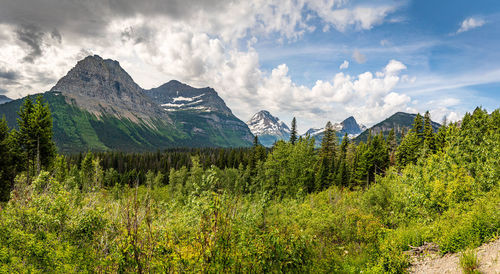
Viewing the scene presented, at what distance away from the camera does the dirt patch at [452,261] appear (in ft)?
20.7

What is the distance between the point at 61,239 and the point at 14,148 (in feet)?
97.1

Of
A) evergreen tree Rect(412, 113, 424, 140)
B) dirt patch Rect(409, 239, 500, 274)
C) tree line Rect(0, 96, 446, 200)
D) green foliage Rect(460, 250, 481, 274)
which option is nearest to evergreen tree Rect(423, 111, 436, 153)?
tree line Rect(0, 96, 446, 200)

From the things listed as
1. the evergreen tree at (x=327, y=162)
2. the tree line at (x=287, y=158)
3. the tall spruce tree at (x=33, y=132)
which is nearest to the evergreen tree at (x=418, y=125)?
the tree line at (x=287, y=158)

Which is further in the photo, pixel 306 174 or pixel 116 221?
pixel 306 174

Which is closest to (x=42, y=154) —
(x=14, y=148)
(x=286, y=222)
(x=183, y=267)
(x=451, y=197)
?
(x=14, y=148)

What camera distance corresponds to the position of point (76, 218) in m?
7.92

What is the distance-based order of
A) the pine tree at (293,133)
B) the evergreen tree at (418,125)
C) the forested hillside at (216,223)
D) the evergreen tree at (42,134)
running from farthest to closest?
the pine tree at (293,133) < the evergreen tree at (418,125) < the evergreen tree at (42,134) < the forested hillside at (216,223)

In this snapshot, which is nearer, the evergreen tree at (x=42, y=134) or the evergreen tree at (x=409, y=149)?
the evergreen tree at (x=42, y=134)

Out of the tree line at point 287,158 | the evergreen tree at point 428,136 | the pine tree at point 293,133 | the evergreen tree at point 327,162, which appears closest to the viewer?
the tree line at point 287,158

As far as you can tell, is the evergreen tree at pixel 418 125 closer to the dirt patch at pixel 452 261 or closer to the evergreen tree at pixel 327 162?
the evergreen tree at pixel 327 162

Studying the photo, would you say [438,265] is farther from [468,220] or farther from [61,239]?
[61,239]

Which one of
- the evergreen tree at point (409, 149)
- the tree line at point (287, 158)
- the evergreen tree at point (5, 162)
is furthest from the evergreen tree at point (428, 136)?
the evergreen tree at point (5, 162)

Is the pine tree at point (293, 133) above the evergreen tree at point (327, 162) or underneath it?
above

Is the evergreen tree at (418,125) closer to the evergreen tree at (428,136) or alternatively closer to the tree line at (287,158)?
the tree line at (287,158)
